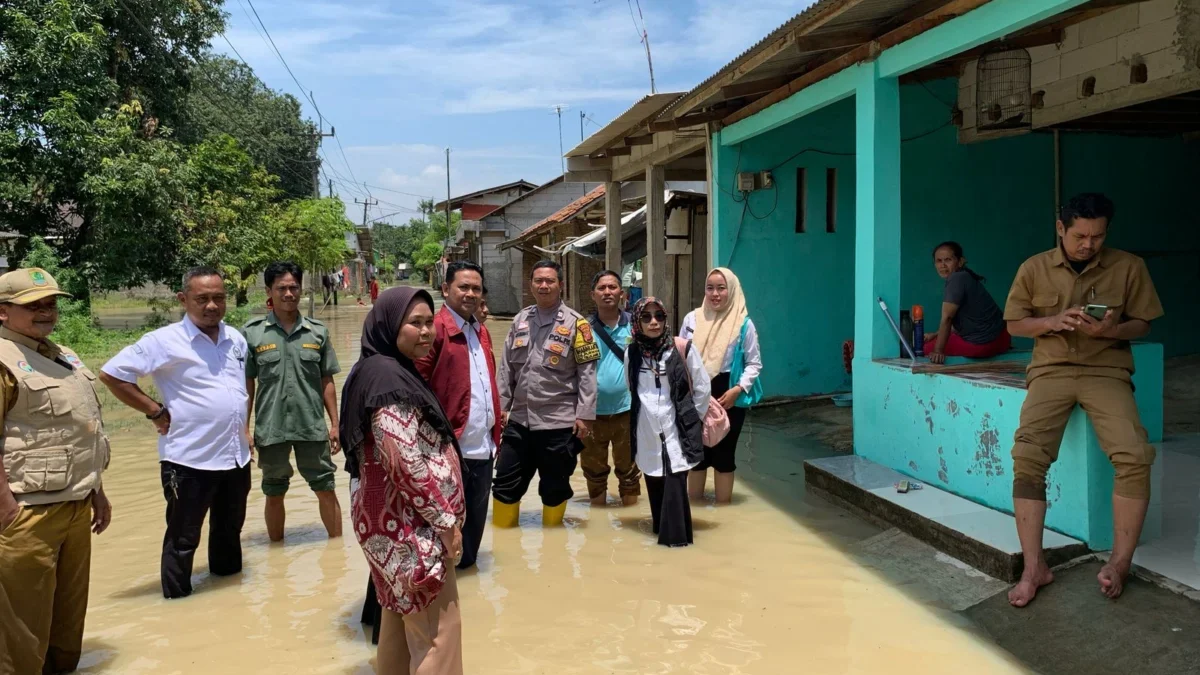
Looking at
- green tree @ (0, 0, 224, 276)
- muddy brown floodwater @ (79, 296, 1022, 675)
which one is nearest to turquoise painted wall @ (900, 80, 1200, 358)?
muddy brown floodwater @ (79, 296, 1022, 675)

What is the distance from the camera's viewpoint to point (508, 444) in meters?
5.46

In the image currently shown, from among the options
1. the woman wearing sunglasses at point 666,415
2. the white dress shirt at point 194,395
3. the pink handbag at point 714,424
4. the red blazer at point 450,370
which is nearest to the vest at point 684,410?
the woman wearing sunglasses at point 666,415

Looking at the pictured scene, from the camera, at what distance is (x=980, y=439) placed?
4922 millimetres

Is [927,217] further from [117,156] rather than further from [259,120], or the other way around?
[259,120]

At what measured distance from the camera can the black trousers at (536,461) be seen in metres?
5.38

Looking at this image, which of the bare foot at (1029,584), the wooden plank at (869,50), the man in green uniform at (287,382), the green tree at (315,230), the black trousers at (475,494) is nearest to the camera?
the bare foot at (1029,584)

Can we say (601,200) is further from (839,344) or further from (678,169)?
(839,344)

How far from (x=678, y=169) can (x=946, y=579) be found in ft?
28.5

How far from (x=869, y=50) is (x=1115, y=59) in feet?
8.32

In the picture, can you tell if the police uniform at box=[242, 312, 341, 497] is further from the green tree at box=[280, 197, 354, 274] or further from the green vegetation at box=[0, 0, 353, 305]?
the green tree at box=[280, 197, 354, 274]

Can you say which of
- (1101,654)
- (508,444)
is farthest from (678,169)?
(1101,654)

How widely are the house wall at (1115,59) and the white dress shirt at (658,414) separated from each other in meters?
4.50

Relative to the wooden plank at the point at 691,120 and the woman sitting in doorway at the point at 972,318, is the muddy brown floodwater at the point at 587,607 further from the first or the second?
the wooden plank at the point at 691,120

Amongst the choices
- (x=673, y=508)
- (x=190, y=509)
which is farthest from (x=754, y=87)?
(x=190, y=509)
